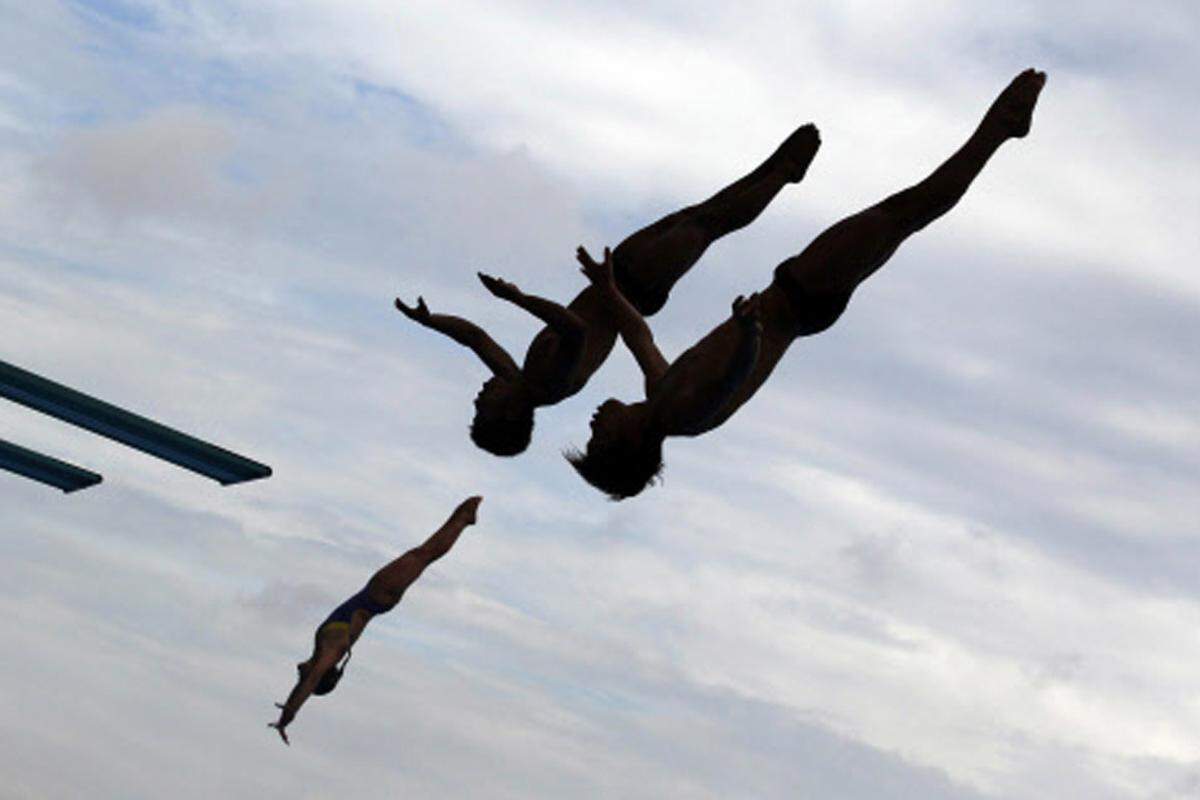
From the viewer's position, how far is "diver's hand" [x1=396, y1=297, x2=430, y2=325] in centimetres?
947

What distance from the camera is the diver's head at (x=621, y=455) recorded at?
902cm

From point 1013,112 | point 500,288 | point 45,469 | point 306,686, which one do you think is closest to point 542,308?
point 500,288

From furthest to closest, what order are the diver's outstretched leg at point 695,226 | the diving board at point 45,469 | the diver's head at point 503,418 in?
the diving board at point 45,469, the diver's outstretched leg at point 695,226, the diver's head at point 503,418

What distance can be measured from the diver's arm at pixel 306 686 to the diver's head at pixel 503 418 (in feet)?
8.49

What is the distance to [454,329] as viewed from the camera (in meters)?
9.75

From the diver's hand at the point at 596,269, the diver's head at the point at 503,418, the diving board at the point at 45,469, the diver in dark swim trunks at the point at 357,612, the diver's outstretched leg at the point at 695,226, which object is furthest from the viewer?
the diving board at the point at 45,469

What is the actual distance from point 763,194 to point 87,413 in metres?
4.70

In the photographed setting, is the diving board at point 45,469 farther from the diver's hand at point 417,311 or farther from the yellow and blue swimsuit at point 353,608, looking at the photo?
the diver's hand at point 417,311

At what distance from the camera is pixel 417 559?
42.0 ft

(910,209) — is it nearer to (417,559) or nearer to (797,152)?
(797,152)

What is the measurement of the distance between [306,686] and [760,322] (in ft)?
14.2

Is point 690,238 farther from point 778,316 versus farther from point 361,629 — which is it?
point 361,629

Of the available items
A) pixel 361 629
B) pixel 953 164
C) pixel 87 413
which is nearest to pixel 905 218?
pixel 953 164

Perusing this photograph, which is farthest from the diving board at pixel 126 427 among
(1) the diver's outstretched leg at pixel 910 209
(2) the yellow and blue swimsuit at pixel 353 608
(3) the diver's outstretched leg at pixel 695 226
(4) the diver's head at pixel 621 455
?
(1) the diver's outstretched leg at pixel 910 209
